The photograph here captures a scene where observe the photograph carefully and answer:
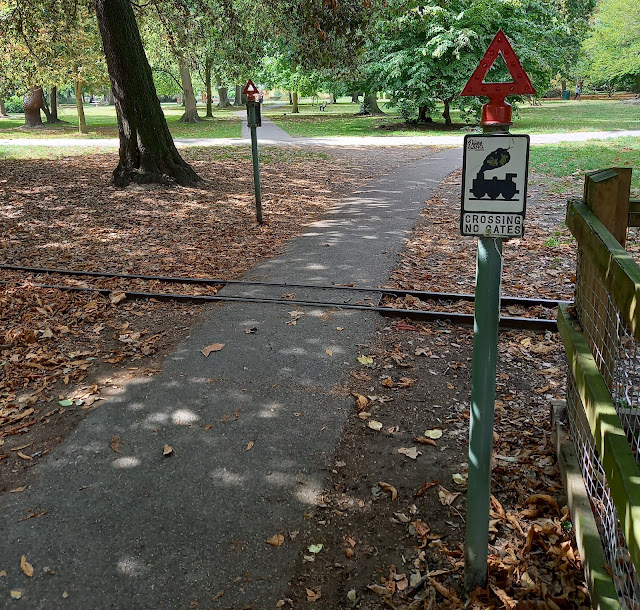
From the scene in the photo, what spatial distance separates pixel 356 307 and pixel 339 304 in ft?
0.68

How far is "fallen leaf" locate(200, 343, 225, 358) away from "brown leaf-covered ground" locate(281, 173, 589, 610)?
3.94 ft

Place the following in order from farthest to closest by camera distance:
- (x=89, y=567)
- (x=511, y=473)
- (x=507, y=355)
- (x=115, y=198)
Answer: (x=115, y=198)
(x=507, y=355)
(x=511, y=473)
(x=89, y=567)

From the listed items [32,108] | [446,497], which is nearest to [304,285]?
[446,497]

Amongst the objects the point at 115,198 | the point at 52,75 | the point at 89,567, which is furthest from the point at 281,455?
the point at 52,75

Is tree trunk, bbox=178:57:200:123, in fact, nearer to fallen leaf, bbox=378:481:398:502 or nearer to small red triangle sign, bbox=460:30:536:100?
fallen leaf, bbox=378:481:398:502

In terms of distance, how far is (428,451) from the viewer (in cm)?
407

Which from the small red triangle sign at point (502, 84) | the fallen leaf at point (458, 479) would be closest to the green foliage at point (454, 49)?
the fallen leaf at point (458, 479)

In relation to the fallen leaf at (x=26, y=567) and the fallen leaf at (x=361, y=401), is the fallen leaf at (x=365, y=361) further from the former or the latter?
the fallen leaf at (x=26, y=567)

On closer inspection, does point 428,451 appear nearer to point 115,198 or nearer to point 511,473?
point 511,473

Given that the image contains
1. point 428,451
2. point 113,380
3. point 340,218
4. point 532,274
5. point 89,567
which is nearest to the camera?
point 89,567

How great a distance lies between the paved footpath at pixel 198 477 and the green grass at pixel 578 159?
8.20 m

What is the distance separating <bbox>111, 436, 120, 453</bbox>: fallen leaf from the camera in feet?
13.4

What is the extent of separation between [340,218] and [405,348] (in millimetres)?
5323

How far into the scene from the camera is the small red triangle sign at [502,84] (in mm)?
2410
